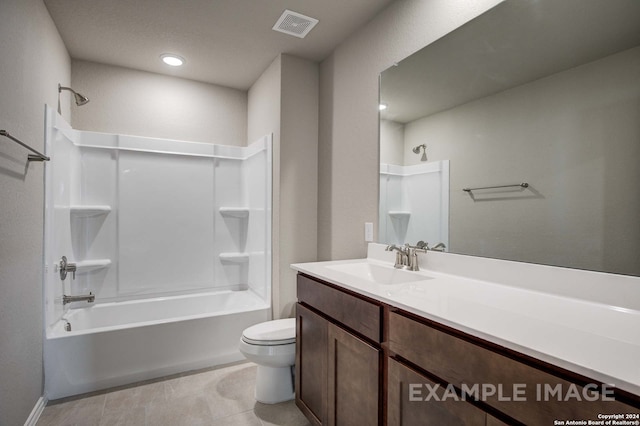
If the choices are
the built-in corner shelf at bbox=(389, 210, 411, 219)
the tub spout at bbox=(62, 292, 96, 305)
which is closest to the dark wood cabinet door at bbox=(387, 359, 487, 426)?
the built-in corner shelf at bbox=(389, 210, 411, 219)

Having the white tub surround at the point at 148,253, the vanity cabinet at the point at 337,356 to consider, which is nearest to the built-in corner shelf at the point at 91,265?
the white tub surround at the point at 148,253

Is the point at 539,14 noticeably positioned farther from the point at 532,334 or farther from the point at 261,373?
the point at 261,373

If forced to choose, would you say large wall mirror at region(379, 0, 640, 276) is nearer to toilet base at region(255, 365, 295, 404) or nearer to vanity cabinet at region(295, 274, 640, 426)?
vanity cabinet at region(295, 274, 640, 426)

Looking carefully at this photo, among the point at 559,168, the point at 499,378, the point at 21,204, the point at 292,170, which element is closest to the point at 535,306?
the point at 499,378

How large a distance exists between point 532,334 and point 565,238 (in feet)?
1.86

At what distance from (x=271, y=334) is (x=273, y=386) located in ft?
1.06

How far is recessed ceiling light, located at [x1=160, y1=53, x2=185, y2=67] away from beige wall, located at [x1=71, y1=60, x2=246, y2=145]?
0.35 metres

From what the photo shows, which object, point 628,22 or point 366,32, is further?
point 366,32

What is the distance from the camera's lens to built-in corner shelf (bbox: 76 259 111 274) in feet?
9.14

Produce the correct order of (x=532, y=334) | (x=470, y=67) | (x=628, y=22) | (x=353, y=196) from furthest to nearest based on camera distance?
(x=353, y=196), (x=470, y=67), (x=628, y=22), (x=532, y=334)

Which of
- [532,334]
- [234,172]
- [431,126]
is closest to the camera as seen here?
[532,334]

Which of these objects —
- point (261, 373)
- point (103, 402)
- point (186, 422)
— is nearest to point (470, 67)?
point (261, 373)

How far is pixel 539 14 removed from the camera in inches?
50.0

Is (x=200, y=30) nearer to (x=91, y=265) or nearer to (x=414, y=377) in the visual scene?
(x=91, y=265)
